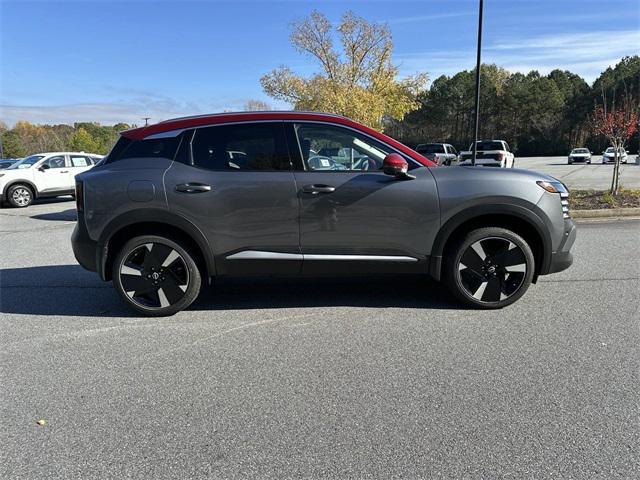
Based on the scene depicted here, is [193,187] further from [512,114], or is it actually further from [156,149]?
[512,114]

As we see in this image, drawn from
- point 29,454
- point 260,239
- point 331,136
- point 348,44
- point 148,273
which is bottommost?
point 29,454

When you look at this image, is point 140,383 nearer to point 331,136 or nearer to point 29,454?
Answer: point 29,454

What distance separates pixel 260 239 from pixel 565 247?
9.17 feet

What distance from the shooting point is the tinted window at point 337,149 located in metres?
4.46

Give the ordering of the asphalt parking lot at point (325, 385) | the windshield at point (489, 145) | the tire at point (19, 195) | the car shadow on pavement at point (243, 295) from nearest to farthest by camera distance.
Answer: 1. the asphalt parking lot at point (325, 385)
2. the car shadow on pavement at point (243, 295)
3. the tire at point (19, 195)
4. the windshield at point (489, 145)

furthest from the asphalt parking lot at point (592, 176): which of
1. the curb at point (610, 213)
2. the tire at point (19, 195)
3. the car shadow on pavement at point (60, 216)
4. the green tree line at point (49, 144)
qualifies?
the green tree line at point (49, 144)

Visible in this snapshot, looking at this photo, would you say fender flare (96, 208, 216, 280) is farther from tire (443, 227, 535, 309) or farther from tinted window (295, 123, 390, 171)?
tire (443, 227, 535, 309)

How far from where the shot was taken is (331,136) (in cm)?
452

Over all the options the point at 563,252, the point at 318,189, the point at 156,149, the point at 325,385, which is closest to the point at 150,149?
the point at 156,149

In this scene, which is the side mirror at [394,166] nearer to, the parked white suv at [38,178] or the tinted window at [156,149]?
the tinted window at [156,149]

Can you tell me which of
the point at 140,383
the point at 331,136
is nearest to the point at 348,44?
the point at 331,136

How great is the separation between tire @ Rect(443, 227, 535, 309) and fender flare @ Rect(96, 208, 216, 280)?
221 cm

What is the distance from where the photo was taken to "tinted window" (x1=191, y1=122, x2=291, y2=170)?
4473 mm

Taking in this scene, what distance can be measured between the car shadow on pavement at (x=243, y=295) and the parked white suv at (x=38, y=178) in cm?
1050
